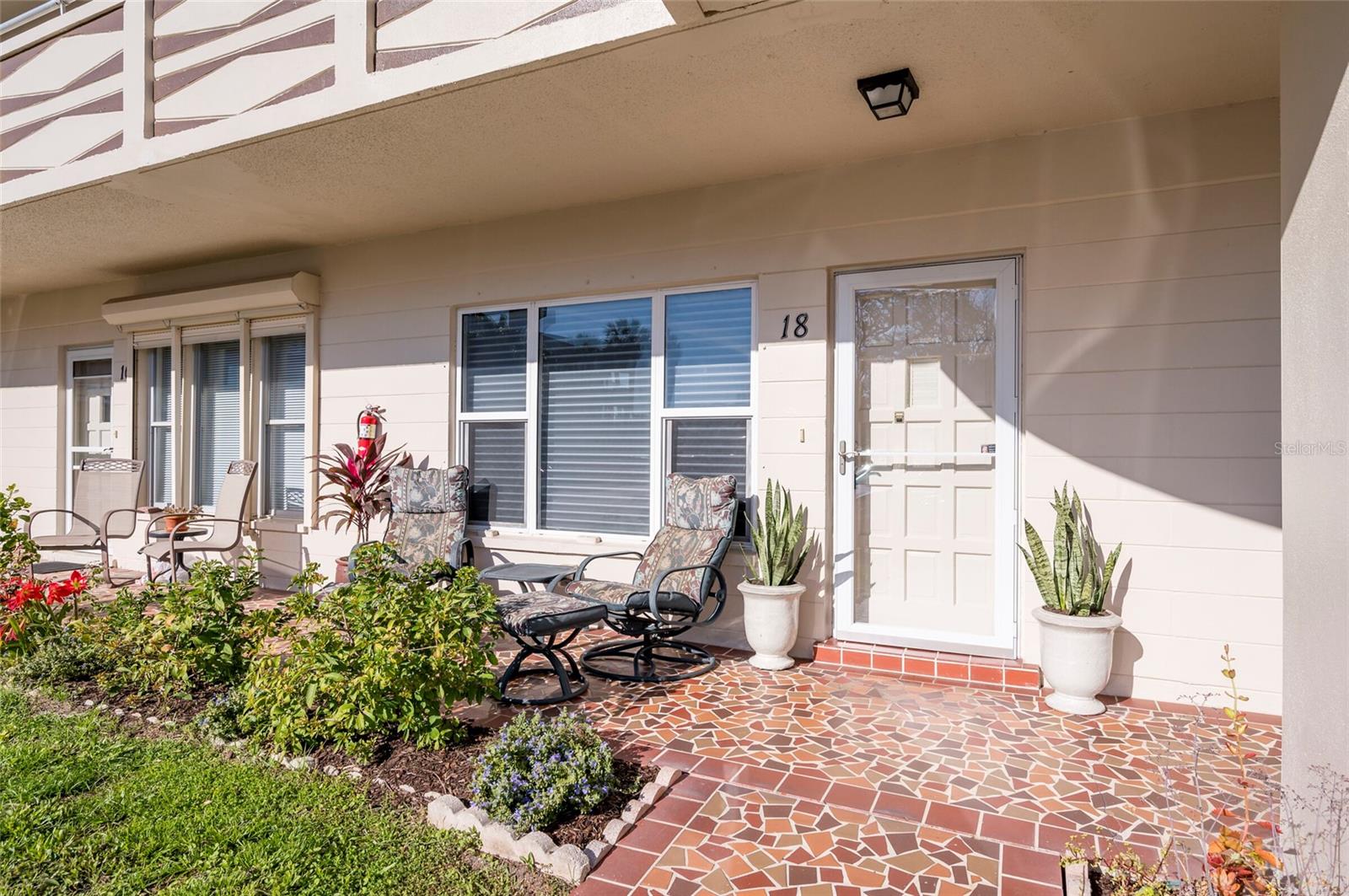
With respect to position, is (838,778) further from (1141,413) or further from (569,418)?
(569,418)

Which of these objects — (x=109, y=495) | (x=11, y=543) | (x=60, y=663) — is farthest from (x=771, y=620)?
(x=109, y=495)

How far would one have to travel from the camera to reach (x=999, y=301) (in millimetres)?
3873

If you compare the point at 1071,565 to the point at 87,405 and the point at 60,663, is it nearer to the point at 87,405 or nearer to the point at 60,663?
the point at 60,663

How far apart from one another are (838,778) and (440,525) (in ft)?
10.8

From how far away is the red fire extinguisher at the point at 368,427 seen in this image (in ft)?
18.1

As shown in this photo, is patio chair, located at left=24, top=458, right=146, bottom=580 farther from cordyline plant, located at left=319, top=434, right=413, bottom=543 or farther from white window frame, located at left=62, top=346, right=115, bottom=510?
cordyline plant, located at left=319, top=434, right=413, bottom=543

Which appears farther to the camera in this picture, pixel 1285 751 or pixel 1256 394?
pixel 1256 394

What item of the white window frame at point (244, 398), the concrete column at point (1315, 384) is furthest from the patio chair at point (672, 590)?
the white window frame at point (244, 398)

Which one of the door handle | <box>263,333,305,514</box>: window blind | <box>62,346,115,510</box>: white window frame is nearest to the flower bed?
the door handle

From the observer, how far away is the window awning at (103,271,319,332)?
5.87 meters

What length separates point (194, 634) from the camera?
319 cm

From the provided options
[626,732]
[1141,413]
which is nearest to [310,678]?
[626,732]

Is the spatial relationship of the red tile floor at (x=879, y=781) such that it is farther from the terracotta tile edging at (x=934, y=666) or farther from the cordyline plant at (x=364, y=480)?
the cordyline plant at (x=364, y=480)

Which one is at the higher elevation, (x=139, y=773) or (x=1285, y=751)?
(x=1285, y=751)
